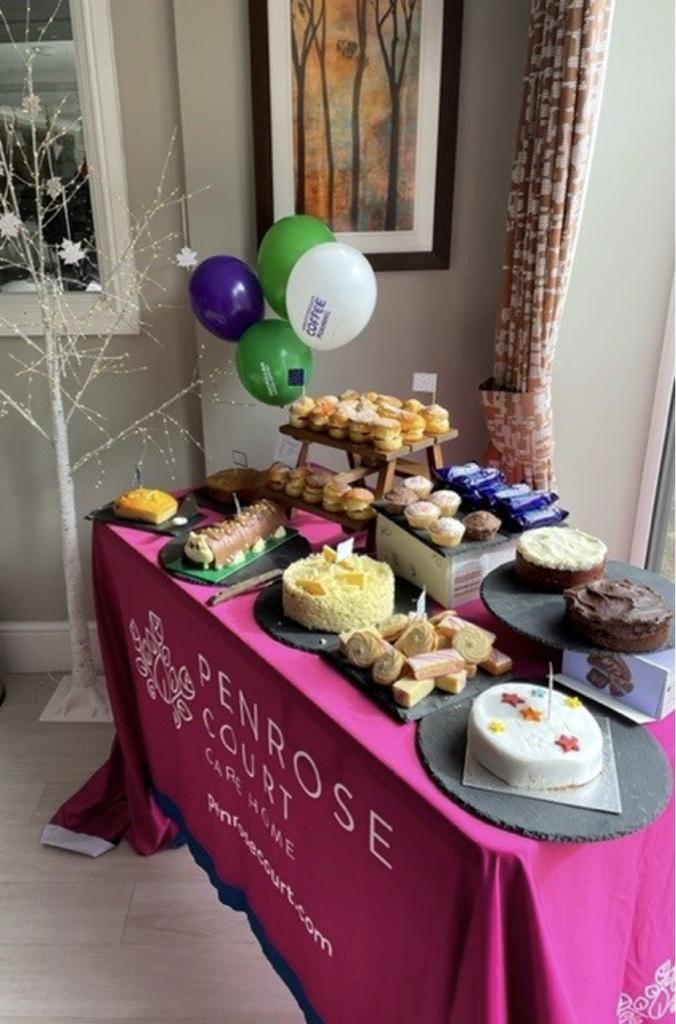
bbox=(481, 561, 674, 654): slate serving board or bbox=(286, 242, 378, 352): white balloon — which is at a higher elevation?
bbox=(286, 242, 378, 352): white balloon

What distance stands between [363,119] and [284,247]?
461 millimetres

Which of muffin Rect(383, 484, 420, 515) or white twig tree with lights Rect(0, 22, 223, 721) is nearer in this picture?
muffin Rect(383, 484, 420, 515)

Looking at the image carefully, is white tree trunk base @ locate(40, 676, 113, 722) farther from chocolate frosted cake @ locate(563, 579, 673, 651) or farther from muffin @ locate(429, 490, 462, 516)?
chocolate frosted cake @ locate(563, 579, 673, 651)

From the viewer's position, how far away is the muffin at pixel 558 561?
46.1 inches

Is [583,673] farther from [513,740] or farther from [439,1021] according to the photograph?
[439,1021]

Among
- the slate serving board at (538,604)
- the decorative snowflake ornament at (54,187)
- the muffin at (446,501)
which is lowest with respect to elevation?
the slate serving board at (538,604)

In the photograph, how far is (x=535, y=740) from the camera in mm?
887

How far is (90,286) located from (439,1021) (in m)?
2.08

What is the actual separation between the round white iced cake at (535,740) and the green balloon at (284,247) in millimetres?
1156

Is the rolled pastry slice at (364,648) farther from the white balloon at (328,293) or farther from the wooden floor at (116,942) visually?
the wooden floor at (116,942)

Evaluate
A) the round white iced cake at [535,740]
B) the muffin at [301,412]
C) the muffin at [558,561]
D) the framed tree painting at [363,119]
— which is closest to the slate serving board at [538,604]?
the muffin at [558,561]

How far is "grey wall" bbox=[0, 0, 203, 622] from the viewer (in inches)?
78.2

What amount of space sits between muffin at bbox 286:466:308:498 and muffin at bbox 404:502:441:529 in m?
0.33

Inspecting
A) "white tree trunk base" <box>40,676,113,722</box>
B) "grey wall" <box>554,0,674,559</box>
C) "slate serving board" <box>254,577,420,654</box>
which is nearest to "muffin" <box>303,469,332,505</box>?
"slate serving board" <box>254,577,420,654</box>
